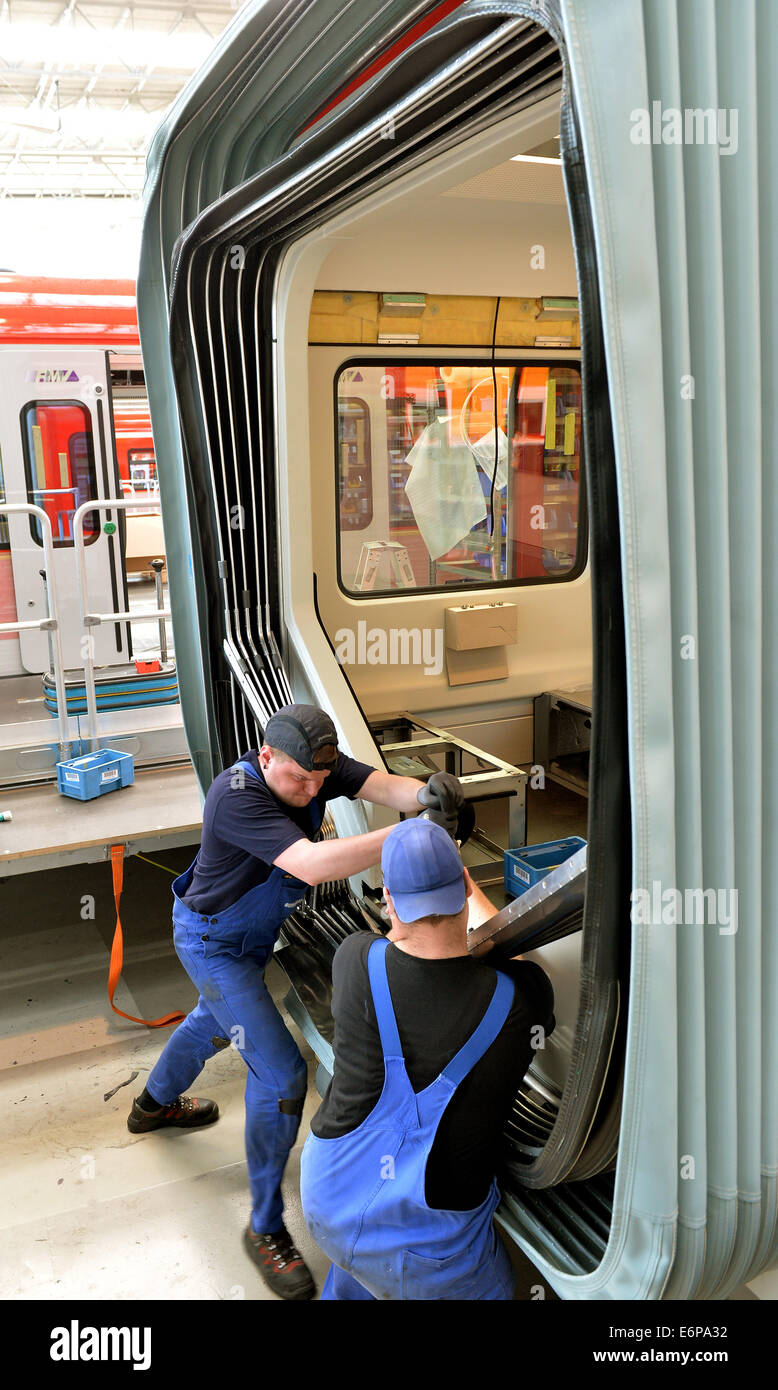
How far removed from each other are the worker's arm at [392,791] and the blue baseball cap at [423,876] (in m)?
0.93

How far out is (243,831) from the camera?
316 cm

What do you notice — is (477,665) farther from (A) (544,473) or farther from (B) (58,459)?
(B) (58,459)

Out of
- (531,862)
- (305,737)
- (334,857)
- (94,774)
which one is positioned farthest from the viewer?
(94,774)

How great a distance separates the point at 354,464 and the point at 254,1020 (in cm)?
284

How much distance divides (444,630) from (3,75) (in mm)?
9433

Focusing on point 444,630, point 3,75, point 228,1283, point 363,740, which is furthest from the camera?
point 3,75

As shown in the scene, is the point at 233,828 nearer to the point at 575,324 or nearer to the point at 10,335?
the point at 575,324

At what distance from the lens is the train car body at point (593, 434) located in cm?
166

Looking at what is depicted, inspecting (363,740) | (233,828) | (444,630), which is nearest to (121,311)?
(444,630)

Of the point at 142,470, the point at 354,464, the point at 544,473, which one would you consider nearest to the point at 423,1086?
the point at 354,464

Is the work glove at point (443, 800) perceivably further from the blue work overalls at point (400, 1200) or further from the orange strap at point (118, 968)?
the orange strap at point (118, 968)

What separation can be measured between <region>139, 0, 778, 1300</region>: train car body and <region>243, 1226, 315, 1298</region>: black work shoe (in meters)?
0.78

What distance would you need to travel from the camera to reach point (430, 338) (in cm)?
507

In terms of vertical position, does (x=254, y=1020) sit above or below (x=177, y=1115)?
above
